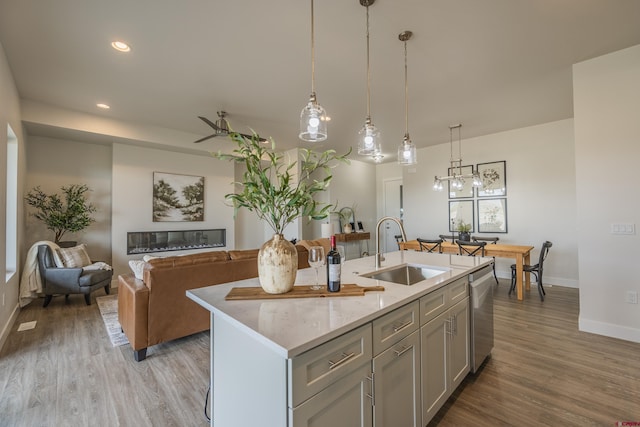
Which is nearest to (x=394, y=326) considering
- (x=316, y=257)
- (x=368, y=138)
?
(x=316, y=257)

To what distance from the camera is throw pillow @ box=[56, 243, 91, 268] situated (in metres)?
4.07

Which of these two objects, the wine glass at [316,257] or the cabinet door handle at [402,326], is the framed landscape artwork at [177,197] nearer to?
the wine glass at [316,257]

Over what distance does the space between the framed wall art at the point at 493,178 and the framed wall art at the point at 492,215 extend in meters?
0.14

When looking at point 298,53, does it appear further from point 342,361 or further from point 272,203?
point 342,361

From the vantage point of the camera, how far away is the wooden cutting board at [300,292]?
1.40m

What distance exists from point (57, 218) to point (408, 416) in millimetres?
5622

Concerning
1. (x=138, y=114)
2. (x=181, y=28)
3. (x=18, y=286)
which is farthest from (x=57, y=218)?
(x=181, y=28)

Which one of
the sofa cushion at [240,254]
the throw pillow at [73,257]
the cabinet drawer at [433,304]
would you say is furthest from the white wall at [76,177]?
the cabinet drawer at [433,304]

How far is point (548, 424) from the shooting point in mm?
1706

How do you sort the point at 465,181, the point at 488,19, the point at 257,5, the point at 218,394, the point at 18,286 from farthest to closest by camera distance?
the point at 465,181, the point at 18,286, the point at 488,19, the point at 257,5, the point at 218,394

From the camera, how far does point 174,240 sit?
560 cm

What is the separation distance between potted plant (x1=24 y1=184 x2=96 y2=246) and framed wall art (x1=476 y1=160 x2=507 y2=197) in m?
7.33

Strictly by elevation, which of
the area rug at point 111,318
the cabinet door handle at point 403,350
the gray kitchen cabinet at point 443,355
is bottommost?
the area rug at point 111,318

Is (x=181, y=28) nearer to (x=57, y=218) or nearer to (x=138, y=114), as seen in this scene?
(x=138, y=114)
